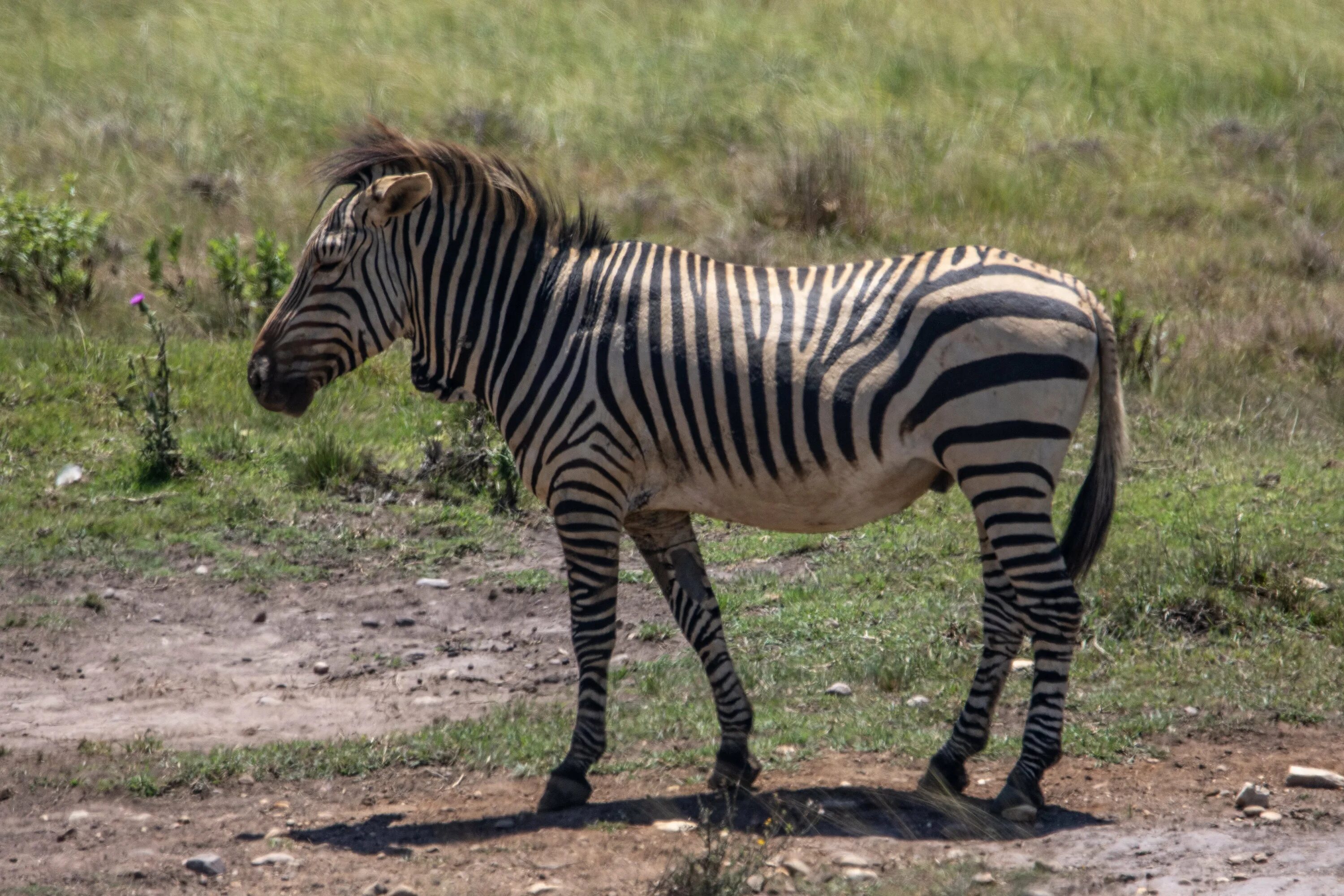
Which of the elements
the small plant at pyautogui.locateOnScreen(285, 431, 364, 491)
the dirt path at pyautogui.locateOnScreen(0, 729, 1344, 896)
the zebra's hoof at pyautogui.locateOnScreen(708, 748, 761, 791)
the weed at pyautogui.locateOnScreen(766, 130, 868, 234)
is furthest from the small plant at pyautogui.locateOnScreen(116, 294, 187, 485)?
the weed at pyautogui.locateOnScreen(766, 130, 868, 234)

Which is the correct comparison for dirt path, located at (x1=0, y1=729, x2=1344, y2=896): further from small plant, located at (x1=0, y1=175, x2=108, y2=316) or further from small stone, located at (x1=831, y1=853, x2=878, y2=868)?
small plant, located at (x1=0, y1=175, x2=108, y2=316)

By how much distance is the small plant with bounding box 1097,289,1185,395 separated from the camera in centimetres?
1157

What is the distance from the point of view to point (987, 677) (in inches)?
235

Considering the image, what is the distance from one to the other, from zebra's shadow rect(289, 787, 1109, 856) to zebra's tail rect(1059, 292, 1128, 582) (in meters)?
1.05

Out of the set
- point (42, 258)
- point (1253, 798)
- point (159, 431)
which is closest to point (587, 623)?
point (1253, 798)

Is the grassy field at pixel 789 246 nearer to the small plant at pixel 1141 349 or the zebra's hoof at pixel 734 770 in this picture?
the small plant at pixel 1141 349

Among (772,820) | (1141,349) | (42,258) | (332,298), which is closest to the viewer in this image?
(772,820)

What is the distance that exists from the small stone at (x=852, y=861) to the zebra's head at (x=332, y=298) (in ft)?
9.34

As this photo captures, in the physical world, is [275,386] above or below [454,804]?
above

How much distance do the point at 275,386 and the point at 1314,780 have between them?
459 centimetres

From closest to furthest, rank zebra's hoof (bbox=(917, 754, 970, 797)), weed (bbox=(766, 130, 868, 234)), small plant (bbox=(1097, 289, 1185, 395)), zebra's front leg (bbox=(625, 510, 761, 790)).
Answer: zebra's hoof (bbox=(917, 754, 970, 797)) → zebra's front leg (bbox=(625, 510, 761, 790)) → small plant (bbox=(1097, 289, 1185, 395)) → weed (bbox=(766, 130, 868, 234))

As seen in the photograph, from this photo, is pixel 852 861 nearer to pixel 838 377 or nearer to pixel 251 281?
pixel 838 377

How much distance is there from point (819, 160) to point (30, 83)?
1065 cm

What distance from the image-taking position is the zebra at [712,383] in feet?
17.8
